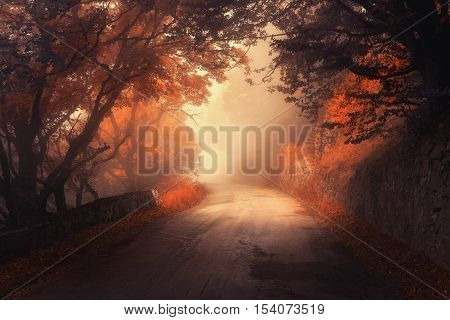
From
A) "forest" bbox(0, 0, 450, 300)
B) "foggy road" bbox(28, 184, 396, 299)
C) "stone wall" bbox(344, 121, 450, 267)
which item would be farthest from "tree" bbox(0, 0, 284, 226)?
"stone wall" bbox(344, 121, 450, 267)

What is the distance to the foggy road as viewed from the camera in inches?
296

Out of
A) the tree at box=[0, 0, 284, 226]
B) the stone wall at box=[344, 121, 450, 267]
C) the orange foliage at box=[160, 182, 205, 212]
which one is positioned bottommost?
the orange foliage at box=[160, 182, 205, 212]

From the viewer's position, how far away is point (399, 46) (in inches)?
463

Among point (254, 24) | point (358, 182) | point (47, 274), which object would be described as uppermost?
point (254, 24)

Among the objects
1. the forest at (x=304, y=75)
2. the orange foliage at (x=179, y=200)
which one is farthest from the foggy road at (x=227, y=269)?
the orange foliage at (x=179, y=200)

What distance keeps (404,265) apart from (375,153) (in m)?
6.44

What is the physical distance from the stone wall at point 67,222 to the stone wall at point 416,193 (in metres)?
9.57

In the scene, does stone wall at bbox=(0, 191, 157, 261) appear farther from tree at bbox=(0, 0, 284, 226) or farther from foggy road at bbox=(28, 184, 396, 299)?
foggy road at bbox=(28, 184, 396, 299)

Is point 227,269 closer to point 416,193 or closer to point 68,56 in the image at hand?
point 416,193

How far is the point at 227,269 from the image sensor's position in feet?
29.0

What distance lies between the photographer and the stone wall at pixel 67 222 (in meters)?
10.9

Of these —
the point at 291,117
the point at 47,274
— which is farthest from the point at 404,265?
the point at 291,117

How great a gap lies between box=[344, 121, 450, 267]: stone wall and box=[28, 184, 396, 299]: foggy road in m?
1.58
